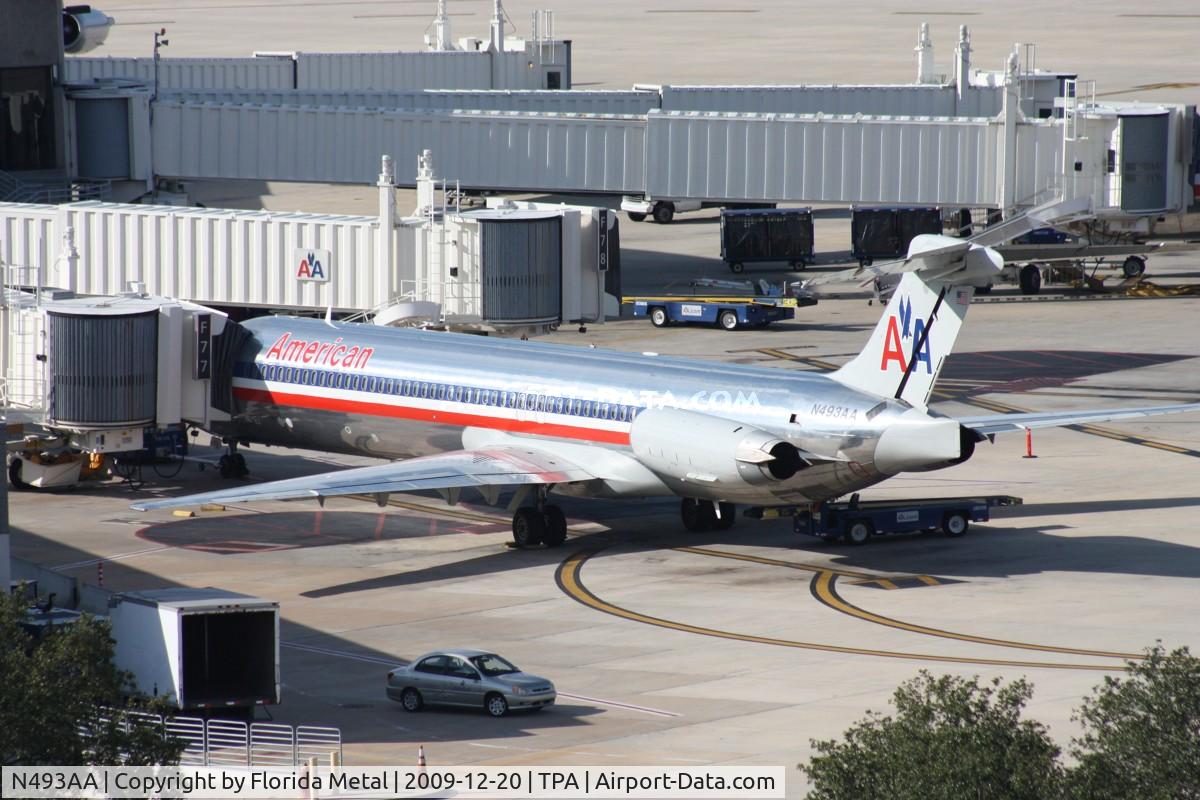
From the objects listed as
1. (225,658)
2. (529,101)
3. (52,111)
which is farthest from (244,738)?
(529,101)

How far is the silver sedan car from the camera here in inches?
1242

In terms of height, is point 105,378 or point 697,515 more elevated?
point 105,378

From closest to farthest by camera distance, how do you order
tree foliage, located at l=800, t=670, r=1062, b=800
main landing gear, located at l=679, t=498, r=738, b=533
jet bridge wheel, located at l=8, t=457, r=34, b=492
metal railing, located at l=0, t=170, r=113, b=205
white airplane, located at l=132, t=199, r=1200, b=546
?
tree foliage, located at l=800, t=670, r=1062, b=800 < white airplane, located at l=132, t=199, r=1200, b=546 < main landing gear, located at l=679, t=498, r=738, b=533 < jet bridge wheel, located at l=8, t=457, r=34, b=492 < metal railing, located at l=0, t=170, r=113, b=205

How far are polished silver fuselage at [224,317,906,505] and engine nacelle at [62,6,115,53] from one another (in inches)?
1190

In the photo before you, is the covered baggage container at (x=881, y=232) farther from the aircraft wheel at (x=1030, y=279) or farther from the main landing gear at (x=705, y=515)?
the main landing gear at (x=705, y=515)

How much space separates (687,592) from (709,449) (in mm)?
3282

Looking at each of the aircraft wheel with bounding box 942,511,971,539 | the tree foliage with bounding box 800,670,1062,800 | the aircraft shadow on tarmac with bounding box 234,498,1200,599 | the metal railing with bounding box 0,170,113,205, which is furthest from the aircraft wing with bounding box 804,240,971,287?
the metal railing with bounding box 0,170,113,205

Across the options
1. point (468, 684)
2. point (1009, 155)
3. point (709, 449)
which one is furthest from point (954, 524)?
point (1009, 155)

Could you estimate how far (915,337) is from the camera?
40500 millimetres

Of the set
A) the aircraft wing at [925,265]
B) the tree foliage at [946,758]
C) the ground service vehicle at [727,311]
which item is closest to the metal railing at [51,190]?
the ground service vehicle at [727,311]

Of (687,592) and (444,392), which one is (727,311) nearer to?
(444,392)

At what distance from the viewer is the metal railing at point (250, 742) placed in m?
28.8

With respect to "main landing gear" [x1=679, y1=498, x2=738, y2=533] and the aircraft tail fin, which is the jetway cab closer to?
"main landing gear" [x1=679, y1=498, x2=738, y2=533]

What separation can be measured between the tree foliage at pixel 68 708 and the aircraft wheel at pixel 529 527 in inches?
867
